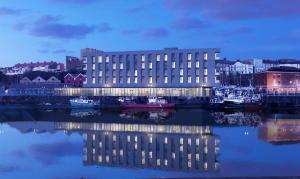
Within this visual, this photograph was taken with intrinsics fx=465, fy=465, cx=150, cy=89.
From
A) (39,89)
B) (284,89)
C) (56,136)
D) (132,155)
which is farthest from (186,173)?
(39,89)

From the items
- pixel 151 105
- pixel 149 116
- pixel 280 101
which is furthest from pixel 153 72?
pixel 149 116

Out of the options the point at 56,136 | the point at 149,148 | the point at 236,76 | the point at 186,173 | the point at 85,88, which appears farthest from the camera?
the point at 236,76

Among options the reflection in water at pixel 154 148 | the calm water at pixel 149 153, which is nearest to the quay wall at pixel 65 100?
the reflection in water at pixel 154 148

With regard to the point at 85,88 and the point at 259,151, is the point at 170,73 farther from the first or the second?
the point at 259,151

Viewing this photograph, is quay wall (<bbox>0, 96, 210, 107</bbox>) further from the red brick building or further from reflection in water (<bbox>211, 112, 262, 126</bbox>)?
reflection in water (<bbox>211, 112, 262, 126</bbox>)

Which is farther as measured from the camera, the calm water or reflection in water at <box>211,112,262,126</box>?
reflection in water at <box>211,112,262,126</box>

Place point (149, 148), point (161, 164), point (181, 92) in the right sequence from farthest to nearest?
point (181, 92)
point (149, 148)
point (161, 164)

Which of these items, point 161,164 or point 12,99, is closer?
point 161,164

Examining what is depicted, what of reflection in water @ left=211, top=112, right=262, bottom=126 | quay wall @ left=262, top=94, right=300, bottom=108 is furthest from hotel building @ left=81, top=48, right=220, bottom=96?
reflection in water @ left=211, top=112, right=262, bottom=126

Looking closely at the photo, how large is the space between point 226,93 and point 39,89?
3254 centimetres

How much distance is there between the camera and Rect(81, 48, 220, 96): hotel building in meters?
71.1

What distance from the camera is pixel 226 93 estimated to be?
79.8 metres

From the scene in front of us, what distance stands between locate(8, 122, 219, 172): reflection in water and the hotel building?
1651 inches

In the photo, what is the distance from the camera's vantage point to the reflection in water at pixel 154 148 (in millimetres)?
16906
